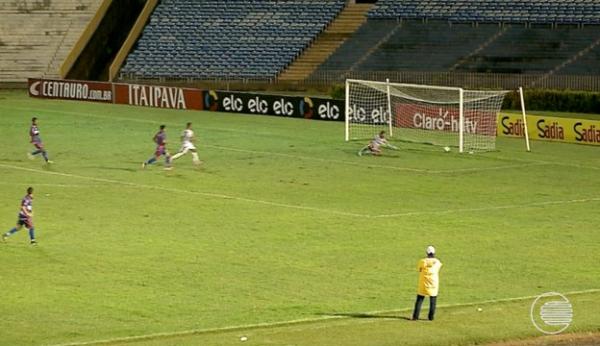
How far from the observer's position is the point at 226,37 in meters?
90.8

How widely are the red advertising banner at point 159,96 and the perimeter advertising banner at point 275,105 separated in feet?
2.89

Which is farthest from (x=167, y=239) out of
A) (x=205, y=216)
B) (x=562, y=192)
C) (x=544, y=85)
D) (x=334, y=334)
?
(x=544, y=85)

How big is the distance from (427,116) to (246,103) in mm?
13433

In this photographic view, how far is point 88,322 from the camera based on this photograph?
2777cm

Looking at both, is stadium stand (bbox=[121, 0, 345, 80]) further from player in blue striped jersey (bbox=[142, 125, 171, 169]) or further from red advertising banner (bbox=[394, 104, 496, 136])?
player in blue striped jersey (bbox=[142, 125, 171, 169])

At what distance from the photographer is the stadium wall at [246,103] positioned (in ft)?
202

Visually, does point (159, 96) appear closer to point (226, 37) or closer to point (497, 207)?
point (226, 37)

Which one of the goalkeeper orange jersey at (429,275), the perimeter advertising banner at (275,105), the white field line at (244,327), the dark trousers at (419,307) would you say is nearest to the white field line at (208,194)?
the white field line at (244,327)

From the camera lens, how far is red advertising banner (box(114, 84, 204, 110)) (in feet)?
248

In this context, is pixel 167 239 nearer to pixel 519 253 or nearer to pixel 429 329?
pixel 519 253

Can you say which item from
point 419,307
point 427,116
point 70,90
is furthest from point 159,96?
point 419,307

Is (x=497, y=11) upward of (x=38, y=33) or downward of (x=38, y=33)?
upward

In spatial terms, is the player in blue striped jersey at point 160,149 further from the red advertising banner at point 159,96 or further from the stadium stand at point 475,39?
the stadium stand at point 475,39

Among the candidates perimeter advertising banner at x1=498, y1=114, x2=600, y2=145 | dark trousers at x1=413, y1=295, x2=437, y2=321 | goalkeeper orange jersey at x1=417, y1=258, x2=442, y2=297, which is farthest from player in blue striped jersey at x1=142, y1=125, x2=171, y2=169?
goalkeeper orange jersey at x1=417, y1=258, x2=442, y2=297
